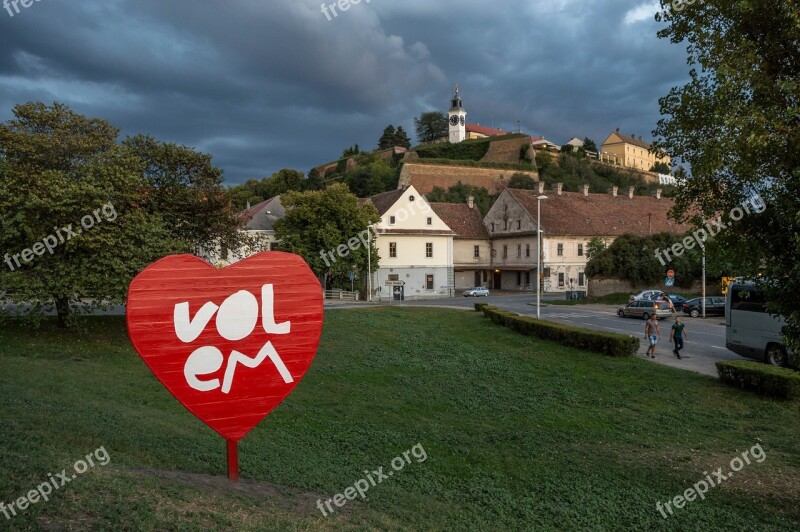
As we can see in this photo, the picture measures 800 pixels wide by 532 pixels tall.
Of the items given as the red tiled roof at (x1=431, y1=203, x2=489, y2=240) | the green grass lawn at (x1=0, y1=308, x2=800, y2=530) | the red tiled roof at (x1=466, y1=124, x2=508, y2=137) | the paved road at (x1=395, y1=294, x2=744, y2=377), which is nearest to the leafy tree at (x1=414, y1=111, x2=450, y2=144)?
the red tiled roof at (x1=466, y1=124, x2=508, y2=137)

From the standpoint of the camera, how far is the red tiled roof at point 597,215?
6569cm

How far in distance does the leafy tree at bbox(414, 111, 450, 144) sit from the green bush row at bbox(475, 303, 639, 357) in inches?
4903

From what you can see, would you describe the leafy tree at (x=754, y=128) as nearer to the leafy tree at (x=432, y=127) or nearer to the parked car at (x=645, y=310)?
the parked car at (x=645, y=310)

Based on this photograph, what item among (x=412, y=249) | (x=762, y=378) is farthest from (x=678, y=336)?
(x=412, y=249)

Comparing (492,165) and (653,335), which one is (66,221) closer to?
(653,335)

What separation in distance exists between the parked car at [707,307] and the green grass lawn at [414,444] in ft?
75.5

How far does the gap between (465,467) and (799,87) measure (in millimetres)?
7590

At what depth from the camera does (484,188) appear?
350 feet

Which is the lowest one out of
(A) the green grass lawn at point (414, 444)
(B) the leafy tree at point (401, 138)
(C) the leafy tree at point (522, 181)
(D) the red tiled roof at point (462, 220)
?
(A) the green grass lawn at point (414, 444)

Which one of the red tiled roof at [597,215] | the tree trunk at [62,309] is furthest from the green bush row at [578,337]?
the red tiled roof at [597,215]

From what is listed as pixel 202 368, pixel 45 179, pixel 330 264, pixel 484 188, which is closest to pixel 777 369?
pixel 202 368

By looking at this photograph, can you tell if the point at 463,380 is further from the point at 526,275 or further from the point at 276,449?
the point at 526,275

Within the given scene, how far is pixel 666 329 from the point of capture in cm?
3120

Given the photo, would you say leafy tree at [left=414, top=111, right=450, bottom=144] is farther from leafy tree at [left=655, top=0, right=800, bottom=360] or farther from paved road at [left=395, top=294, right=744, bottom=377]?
leafy tree at [left=655, top=0, right=800, bottom=360]
